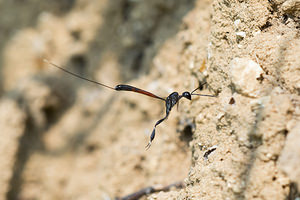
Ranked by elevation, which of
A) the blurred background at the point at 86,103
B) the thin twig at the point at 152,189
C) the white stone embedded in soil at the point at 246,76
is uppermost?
the blurred background at the point at 86,103

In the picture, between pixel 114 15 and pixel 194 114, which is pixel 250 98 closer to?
pixel 194 114

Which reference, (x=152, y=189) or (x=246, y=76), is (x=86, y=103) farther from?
(x=246, y=76)

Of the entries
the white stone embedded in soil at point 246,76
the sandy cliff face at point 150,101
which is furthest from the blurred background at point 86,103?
the white stone embedded in soil at point 246,76

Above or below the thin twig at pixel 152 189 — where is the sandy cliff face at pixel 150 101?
above

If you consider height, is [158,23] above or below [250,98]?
above

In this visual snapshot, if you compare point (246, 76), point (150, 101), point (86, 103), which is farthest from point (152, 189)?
Answer: point (86, 103)

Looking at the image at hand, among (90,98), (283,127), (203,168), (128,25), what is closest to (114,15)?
(128,25)

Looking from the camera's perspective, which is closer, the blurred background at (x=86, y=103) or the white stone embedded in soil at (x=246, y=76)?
the white stone embedded in soil at (x=246, y=76)

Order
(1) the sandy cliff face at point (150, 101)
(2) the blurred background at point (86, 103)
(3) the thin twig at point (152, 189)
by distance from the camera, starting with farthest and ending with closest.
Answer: (2) the blurred background at point (86, 103), (3) the thin twig at point (152, 189), (1) the sandy cliff face at point (150, 101)

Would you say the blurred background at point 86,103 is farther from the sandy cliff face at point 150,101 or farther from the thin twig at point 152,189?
the thin twig at point 152,189
